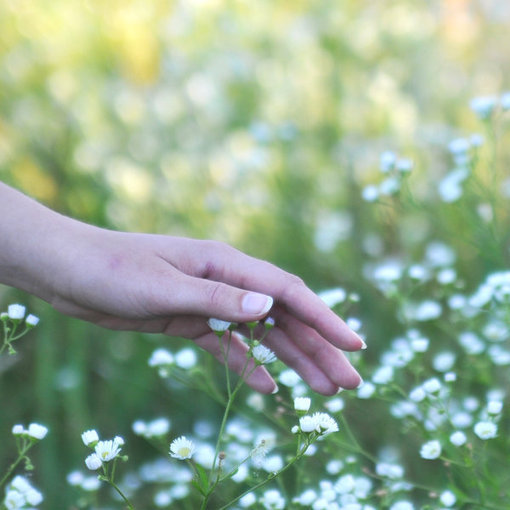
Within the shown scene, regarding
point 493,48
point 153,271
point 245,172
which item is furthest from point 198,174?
point 153,271

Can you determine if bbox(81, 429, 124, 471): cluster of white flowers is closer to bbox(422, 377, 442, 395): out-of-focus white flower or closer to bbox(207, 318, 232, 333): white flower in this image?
bbox(207, 318, 232, 333): white flower

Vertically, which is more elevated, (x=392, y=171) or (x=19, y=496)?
(x=392, y=171)

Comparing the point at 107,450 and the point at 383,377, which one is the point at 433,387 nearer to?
the point at 383,377

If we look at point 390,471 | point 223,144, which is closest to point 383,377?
point 390,471

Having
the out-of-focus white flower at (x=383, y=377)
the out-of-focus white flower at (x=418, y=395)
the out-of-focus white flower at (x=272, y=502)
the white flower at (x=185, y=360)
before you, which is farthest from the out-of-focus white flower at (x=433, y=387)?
the white flower at (x=185, y=360)

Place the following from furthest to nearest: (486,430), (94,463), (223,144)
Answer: (223,144) < (486,430) < (94,463)

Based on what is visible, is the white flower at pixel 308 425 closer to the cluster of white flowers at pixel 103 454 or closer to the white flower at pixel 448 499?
the cluster of white flowers at pixel 103 454
